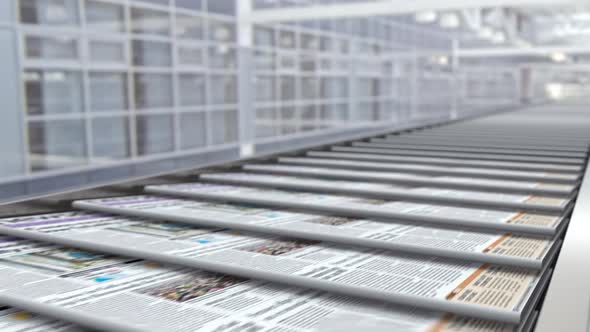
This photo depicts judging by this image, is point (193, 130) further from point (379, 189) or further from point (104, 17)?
point (379, 189)

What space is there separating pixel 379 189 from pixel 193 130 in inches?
416

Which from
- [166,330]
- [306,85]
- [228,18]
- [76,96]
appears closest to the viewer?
[166,330]

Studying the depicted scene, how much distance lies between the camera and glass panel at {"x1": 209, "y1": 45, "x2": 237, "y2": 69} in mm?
13945

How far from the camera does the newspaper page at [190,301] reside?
5.00ft

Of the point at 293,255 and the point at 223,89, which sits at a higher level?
the point at 223,89

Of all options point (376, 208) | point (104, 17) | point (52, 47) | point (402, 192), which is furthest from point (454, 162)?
point (104, 17)

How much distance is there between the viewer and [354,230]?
8.02 feet

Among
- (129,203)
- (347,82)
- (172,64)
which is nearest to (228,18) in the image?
(172,64)

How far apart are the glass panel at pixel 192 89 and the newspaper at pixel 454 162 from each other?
8.34m

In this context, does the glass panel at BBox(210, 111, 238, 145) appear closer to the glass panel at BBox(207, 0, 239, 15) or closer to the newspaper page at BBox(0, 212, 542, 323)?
the glass panel at BBox(207, 0, 239, 15)

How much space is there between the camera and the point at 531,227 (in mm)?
2395

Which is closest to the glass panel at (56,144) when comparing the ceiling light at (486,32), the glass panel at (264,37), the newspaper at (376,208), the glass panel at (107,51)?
the glass panel at (107,51)

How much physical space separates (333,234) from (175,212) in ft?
2.62

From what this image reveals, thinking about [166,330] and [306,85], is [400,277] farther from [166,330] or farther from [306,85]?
[306,85]
